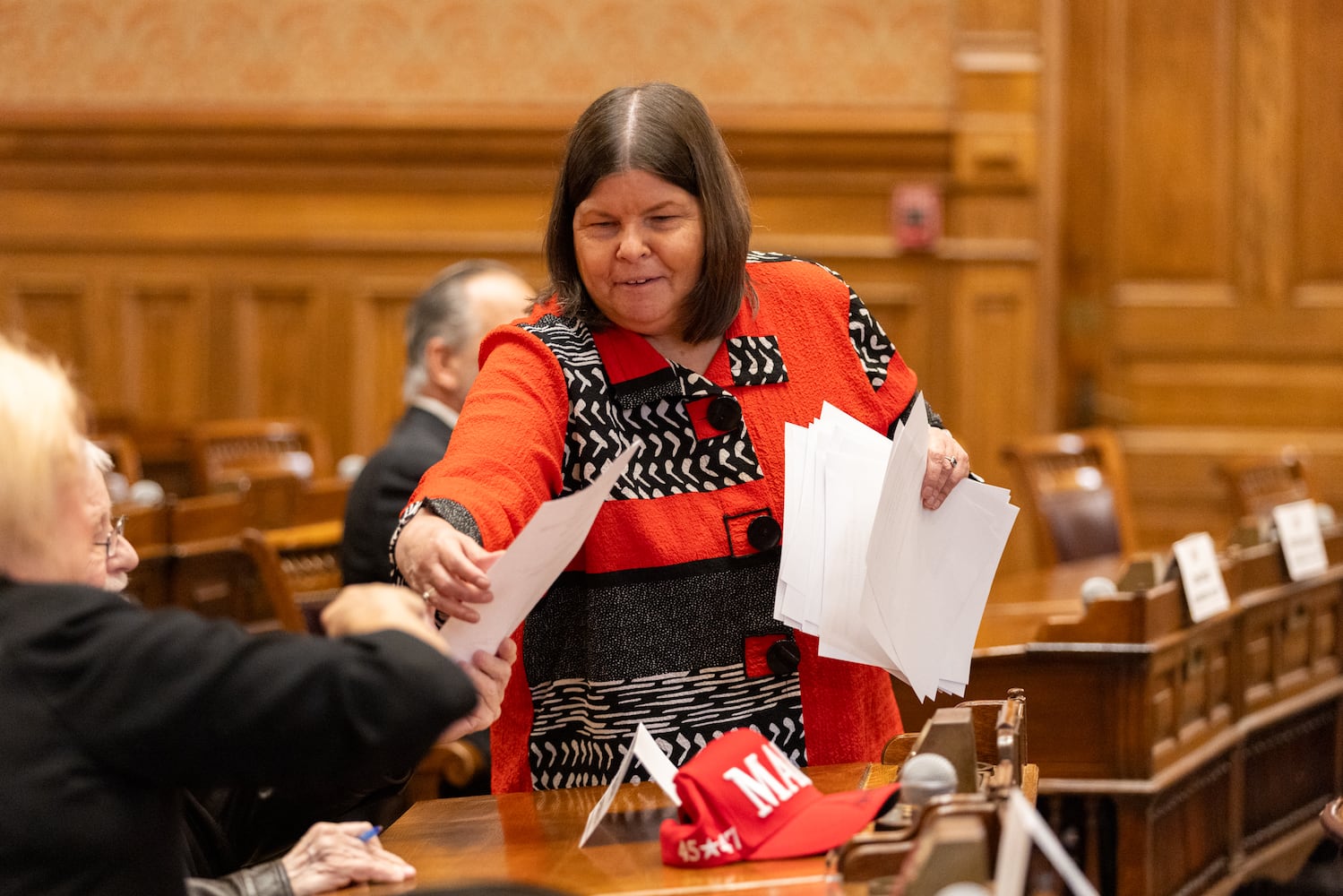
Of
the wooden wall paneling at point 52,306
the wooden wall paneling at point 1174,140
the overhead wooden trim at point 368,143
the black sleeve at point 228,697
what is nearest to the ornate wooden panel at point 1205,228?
the wooden wall paneling at point 1174,140

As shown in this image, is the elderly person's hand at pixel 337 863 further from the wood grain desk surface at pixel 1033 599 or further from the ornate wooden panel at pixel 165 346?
the ornate wooden panel at pixel 165 346

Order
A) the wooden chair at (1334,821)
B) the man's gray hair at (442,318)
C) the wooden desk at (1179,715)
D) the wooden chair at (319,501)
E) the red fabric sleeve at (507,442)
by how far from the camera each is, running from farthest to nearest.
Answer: the wooden chair at (319,501), the man's gray hair at (442,318), the wooden desk at (1179,715), the wooden chair at (1334,821), the red fabric sleeve at (507,442)

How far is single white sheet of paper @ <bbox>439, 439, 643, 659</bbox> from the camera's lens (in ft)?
5.06

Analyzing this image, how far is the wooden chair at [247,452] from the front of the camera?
5.48 meters

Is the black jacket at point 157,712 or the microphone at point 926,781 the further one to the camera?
the microphone at point 926,781

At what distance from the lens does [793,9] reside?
689 cm

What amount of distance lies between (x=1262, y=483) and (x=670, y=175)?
3.86 meters

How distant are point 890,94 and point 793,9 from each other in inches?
23.1

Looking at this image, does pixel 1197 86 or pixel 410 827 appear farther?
pixel 1197 86

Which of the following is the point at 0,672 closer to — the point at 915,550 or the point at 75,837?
the point at 75,837

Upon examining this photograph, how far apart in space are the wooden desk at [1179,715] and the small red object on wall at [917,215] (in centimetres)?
285

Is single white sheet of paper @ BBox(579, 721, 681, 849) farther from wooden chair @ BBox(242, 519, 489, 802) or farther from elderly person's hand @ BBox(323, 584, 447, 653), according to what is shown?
wooden chair @ BBox(242, 519, 489, 802)

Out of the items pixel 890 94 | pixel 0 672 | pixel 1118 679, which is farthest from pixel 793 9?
pixel 0 672

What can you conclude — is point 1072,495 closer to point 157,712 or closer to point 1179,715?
point 1179,715
